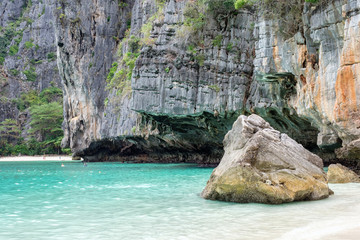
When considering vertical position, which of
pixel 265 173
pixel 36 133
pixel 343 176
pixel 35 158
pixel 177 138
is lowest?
pixel 35 158

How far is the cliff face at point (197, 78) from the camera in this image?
13.7 meters

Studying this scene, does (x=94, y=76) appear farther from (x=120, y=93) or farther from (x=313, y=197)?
(x=313, y=197)

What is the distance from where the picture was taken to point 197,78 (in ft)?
78.1

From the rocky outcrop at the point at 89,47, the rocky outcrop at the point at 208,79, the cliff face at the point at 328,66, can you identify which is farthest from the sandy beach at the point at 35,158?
the cliff face at the point at 328,66

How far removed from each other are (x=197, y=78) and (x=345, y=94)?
39.9 ft

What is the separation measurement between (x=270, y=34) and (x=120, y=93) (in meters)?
18.7

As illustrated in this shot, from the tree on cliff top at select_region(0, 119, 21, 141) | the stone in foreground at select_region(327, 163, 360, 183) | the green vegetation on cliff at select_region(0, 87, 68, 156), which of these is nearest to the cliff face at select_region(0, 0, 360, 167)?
the stone in foreground at select_region(327, 163, 360, 183)

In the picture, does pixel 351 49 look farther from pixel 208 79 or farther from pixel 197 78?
pixel 197 78

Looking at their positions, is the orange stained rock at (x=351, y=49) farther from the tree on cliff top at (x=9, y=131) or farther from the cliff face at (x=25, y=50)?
the cliff face at (x=25, y=50)

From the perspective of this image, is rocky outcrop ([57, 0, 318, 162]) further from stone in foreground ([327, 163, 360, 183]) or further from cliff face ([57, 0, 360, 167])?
stone in foreground ([327, 163, 360, 183])

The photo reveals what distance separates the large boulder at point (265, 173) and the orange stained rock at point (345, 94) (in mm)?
3682

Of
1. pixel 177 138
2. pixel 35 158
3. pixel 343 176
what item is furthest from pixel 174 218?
pixel 35 158

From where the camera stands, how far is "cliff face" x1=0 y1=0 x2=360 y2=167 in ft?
44.8

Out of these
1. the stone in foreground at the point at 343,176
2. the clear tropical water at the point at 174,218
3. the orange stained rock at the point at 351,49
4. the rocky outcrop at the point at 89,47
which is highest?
the rocky outcrop at the point at 89,47
